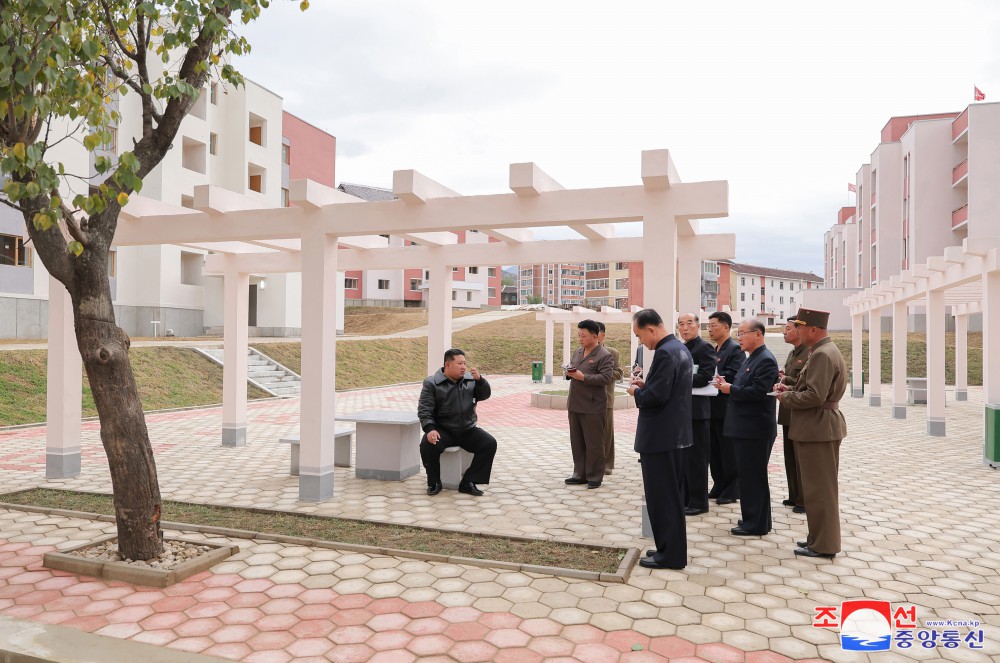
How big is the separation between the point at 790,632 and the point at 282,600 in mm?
2995

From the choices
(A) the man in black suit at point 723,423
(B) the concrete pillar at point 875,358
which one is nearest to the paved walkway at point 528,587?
(A) the man in black suit at point 723,423

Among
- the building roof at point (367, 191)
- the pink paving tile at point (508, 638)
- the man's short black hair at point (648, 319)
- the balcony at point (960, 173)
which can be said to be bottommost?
the pink paving tile at point (508, 638)

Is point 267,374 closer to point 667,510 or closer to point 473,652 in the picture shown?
point 667,510

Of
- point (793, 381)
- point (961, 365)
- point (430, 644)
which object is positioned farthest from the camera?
point (961, 365)

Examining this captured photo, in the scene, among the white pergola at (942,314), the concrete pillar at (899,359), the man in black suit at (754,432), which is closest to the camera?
the man in black suit at (754,432)

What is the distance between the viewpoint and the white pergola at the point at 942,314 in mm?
9508

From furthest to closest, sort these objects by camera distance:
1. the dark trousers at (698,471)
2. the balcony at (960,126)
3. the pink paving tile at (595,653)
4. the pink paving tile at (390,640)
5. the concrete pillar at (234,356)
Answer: the balcony at (960,126), the concrete pillar at (234,356), the dark trousers at (698,471), the pink paving tile at (390,640), the pink paving tile at (595,653)

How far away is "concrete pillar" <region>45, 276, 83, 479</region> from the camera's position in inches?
299

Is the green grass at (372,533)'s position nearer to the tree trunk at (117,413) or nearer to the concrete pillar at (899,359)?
the tree trunk at (117,413)

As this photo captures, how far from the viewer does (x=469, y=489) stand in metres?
7.05

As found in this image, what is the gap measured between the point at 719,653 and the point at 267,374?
19.1 metres

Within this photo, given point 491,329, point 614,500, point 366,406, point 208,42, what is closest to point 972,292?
point 614,500
